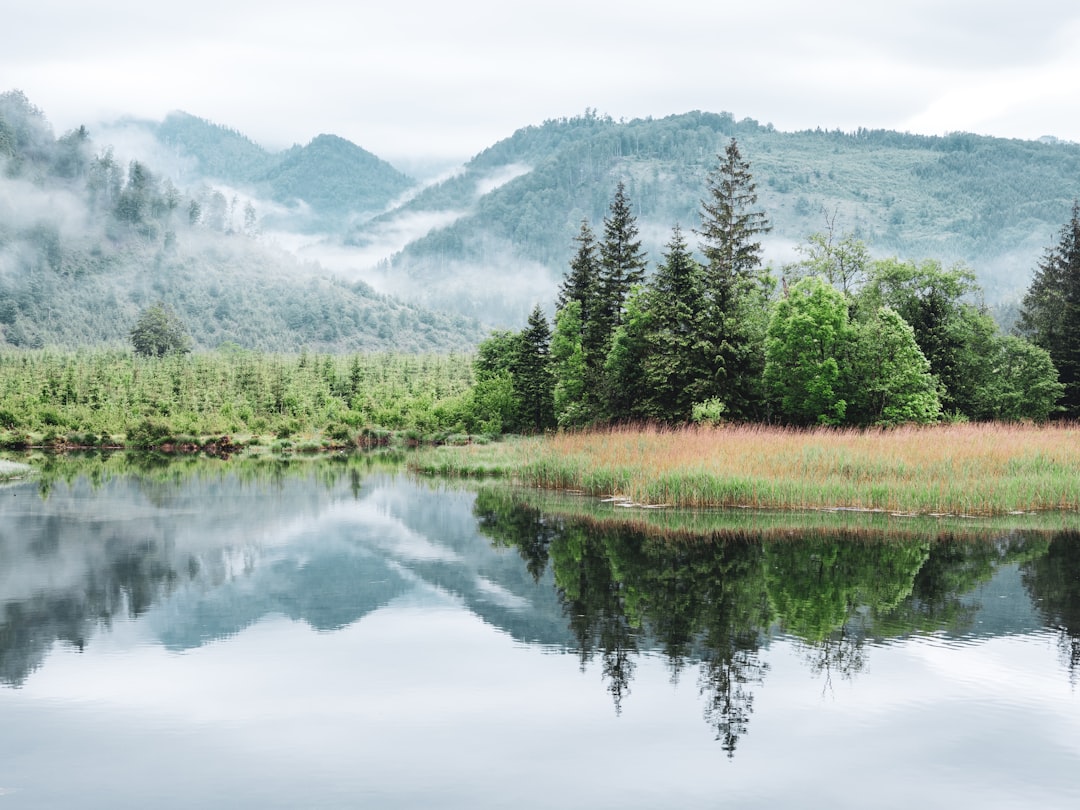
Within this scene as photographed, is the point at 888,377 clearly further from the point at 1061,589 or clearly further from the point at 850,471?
the point at 1061,589

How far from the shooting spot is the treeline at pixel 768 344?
42.4m

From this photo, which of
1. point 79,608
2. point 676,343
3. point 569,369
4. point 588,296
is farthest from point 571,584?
point 588,296

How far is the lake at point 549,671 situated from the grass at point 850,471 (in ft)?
11.2

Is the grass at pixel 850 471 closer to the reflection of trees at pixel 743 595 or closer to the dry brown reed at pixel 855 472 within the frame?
the dry brown reed at pixel 855 472

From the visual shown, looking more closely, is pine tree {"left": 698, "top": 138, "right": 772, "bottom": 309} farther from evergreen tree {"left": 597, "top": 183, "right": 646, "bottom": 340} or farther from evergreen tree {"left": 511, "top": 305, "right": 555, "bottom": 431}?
evergreen tree {"left": 511, "top": 305, "right": 555, "bottom": 431}

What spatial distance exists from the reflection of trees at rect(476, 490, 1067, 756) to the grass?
4.18m

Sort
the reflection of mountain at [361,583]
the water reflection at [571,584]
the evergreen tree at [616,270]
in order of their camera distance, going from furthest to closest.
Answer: the evergreen tree at [616,270] < the reflection of mountain at [361,583] < the water reflection at [571,584]

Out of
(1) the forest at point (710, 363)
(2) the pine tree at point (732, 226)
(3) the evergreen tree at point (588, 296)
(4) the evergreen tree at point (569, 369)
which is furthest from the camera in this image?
(2) the pine tree at point (732, 226)

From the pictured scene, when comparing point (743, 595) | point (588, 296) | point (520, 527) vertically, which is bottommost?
point (520, 527)

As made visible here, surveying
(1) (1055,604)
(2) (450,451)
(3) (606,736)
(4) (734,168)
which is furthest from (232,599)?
(4) (734,168)

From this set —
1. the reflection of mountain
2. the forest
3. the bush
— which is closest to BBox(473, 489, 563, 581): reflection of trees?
the reflection of mountain

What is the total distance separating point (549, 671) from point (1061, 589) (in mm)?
9816

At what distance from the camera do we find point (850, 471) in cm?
2789

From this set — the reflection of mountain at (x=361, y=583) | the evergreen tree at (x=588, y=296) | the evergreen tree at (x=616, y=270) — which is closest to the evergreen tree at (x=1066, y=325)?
the evergreen tree at (x=616, y=270)
